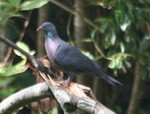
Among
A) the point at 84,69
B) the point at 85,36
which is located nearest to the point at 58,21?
the point at 85,36

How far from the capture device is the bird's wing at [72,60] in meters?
3.06

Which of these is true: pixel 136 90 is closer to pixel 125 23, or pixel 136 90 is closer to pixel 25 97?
pixel 125 23

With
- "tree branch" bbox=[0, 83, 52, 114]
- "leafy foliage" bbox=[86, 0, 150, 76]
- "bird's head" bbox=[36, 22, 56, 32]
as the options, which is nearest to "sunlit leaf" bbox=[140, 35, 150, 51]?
"leafy foliage" bbox=[86, 0, 150, 76]

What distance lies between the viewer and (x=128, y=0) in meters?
3.08

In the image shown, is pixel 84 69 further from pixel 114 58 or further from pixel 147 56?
pixel 147 56

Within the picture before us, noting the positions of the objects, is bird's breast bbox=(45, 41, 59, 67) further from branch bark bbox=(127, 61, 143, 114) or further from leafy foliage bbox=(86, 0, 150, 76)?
branch bark bbox=(127, 61, 143, 114)

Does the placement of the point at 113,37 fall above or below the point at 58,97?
below

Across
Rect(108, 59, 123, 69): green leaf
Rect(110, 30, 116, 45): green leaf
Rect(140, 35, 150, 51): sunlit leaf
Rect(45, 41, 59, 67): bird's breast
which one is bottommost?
Rect(140, 35, 150, 51): sunlit leaf

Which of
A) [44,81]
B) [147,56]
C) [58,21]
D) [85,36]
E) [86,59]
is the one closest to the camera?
[44,81]

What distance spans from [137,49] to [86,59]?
0.65 metres

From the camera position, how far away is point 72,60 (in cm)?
313

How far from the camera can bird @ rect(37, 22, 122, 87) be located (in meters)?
3.06

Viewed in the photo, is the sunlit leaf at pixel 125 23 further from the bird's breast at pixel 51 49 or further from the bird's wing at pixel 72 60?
the bird's breast at pixel 51 49

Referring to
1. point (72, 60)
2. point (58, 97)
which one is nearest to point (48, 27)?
point (72, 60)
